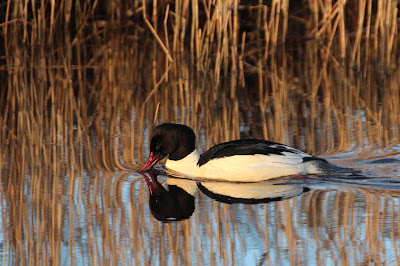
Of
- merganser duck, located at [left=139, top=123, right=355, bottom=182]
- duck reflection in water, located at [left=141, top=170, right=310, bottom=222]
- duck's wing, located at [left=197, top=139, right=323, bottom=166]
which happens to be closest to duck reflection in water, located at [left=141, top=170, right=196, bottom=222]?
duck reflection in water, located at [left=141, top=170, right=310, bottom=222]

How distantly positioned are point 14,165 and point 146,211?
1745 millimetres

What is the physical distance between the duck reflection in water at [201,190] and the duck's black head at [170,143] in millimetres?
182

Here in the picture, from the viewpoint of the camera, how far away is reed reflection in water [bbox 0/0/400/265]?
516 centimetres

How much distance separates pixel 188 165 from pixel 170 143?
0.27 m

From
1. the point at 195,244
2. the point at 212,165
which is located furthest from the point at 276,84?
the point at 195,244

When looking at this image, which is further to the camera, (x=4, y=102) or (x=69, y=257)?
(x=4, y=102)

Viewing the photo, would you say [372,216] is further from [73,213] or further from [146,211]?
[73,213]

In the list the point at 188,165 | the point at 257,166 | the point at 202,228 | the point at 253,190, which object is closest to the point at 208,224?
the point at 202,228

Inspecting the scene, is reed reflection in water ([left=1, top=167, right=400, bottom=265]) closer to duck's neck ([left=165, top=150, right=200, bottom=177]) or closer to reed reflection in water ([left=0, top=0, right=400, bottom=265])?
reed reflection in water ([left=0, top=0, right=400, bottom=265])

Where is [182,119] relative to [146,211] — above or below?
above

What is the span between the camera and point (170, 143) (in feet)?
23.7

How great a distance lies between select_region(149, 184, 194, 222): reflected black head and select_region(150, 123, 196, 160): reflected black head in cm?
49

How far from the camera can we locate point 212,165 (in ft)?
22.6

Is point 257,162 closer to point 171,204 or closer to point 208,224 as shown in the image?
point 171,204
